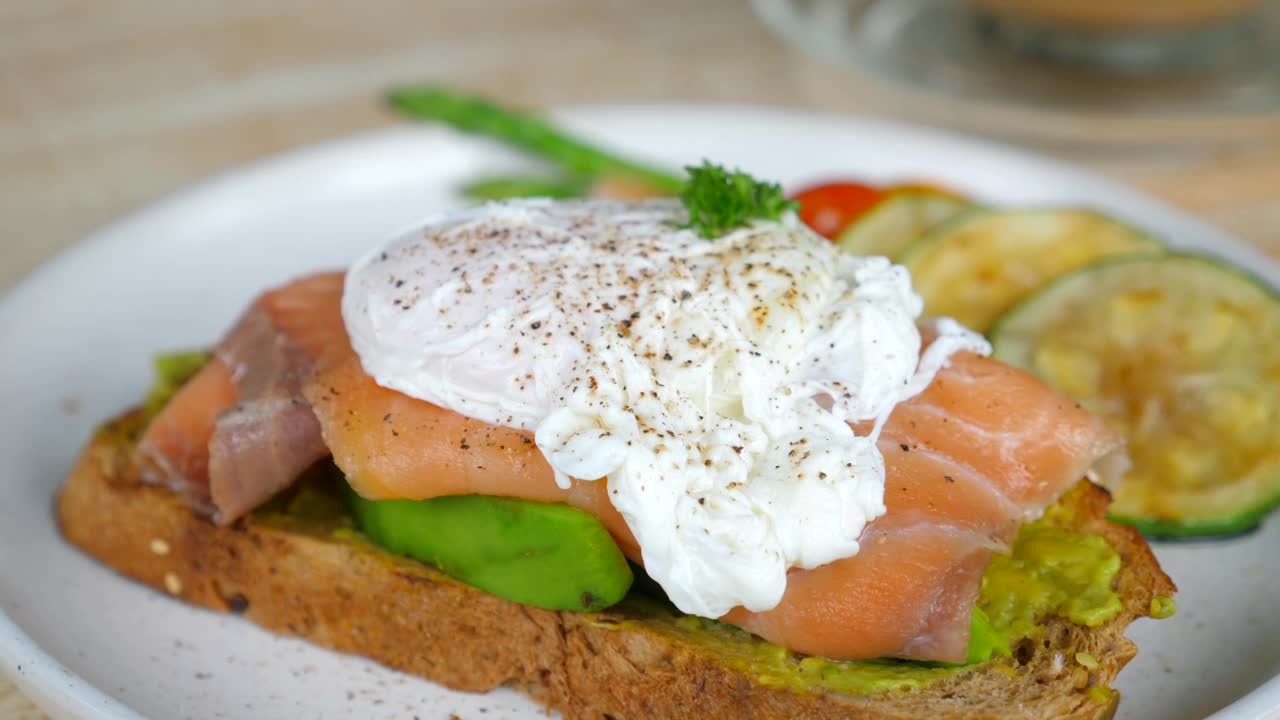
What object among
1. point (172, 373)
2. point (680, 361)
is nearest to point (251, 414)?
point (172, 373)

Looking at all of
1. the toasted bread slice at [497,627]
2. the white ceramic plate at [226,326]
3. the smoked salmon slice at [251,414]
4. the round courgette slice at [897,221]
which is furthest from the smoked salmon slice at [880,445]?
the round courgette slice at [897,221]

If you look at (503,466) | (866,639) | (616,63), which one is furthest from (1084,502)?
(616,63)

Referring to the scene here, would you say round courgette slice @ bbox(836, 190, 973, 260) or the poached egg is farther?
round courgette slice @ bbox(836, 190, 973, 260)

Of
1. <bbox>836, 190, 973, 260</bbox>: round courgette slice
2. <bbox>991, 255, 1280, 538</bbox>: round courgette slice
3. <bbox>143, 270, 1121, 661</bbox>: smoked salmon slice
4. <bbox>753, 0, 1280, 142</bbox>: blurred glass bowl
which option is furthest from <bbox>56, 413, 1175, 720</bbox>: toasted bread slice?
<bbox>753, 0, 1280, 142</bbox>: blurred glass bowl

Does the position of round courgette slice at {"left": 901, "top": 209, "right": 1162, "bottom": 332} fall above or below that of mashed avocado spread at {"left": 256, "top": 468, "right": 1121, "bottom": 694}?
above

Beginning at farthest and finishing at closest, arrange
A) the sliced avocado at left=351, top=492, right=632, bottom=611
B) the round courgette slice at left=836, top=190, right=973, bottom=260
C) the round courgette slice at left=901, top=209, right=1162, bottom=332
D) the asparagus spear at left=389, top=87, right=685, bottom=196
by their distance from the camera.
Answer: the asparagus spear at left=389, top=87, right=685, bottom=196
the round courgette slice at left=836, top=190, right=973, bottom=260
the round courgette slice at left=901, top=209, right=1162, bottom=332
the sliced avocado at left=351, top=492, right=632, bottom=611

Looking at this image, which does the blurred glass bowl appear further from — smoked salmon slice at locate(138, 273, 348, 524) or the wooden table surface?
smoked salmon slice at locate(138, 273, 348, 524)

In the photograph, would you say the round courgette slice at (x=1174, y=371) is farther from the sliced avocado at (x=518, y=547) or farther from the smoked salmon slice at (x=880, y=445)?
the sliced avocado at (x=518, y=547)
